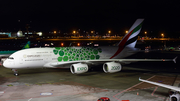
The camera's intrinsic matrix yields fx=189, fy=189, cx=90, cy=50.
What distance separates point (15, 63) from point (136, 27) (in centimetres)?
2113

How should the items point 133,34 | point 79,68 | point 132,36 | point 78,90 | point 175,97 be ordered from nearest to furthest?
point 175,97 → point 78,90 → point 79,68 → point 133,34 → point 132,36

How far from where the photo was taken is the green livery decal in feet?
96.2

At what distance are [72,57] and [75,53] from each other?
2.97 ft

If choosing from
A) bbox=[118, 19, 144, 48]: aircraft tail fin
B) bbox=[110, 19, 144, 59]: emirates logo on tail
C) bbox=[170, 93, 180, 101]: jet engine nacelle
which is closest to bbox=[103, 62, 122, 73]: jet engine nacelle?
bbox=[110, 19, 144, 59]: emirates logo on tail

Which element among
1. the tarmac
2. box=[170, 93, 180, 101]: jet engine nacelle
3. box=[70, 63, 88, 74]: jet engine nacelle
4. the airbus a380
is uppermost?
the airbus a380

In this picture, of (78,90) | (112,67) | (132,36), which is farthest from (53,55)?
(132,36)

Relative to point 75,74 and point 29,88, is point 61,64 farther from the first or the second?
point 29,88

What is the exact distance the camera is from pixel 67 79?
24938 mm

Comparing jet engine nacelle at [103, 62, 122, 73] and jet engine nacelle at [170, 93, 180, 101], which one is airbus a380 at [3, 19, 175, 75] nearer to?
jet engine nacelle at [103, 62, 122, 73]

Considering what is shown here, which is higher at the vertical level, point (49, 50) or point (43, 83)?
point (49, 50)

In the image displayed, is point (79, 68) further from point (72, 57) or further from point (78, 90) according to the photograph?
point (78, 90)

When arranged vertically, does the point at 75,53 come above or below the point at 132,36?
below

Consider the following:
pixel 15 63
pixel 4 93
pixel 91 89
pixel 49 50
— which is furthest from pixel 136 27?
pixel 4 93

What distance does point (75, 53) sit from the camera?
3045 cm
